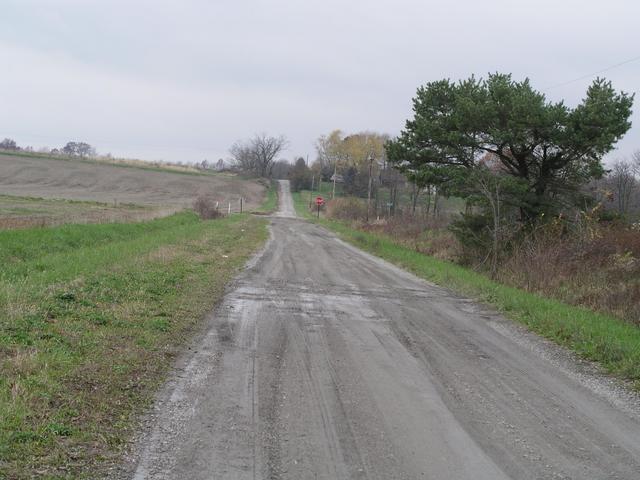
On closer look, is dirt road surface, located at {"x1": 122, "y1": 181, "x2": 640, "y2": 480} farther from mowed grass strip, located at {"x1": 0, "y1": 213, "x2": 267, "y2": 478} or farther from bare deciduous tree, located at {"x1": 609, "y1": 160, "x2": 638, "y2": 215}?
bare deciduous tree, located at {"x1": 609, "y1": 160, "x2": 638, "y2": 215}

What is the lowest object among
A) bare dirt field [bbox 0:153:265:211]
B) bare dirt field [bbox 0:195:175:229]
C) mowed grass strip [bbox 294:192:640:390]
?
mowed grass strip [bbox 294:192:640:390]

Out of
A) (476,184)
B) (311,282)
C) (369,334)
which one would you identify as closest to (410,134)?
(476,184)

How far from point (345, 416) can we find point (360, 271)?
42.7ft

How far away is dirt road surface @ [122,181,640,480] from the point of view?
458 cm

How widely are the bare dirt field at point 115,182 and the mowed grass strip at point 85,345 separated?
59938 mm

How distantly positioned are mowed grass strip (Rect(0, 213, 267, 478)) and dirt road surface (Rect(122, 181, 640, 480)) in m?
0.36

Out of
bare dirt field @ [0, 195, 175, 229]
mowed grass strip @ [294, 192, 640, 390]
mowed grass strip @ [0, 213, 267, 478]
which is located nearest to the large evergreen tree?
mowed grass strip @ [294, 192, 640, 390]

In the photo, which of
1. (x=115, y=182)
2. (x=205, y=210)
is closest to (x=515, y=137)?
(x=205, y=210)

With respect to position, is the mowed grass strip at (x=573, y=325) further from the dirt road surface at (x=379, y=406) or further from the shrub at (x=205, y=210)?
the shrub at (x=205, y=210)

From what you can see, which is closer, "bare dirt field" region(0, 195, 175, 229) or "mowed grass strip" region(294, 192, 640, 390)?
"mowed grass strip" region(294, 192, 640, 390)

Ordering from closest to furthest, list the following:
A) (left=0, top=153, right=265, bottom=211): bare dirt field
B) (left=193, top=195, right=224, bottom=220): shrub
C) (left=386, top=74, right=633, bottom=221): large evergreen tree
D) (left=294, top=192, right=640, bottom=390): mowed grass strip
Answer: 1. (left=294, top=192, right=640, bottom=390): mowed grass strip
2. (left=386, top=74, right=633, bottom=221): large evergreen tree
3. (left=193, top=195, right=224, bottom=220): shrub
4. (left=0, top=153, right=265, bottom=211): bare dirt field

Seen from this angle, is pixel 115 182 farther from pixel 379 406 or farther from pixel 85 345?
pixel 379 406

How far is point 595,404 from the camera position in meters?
6.50

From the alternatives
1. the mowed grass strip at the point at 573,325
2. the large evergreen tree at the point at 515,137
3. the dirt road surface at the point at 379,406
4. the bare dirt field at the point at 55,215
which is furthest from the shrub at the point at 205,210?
the dirt road surface at the point at 379,406
